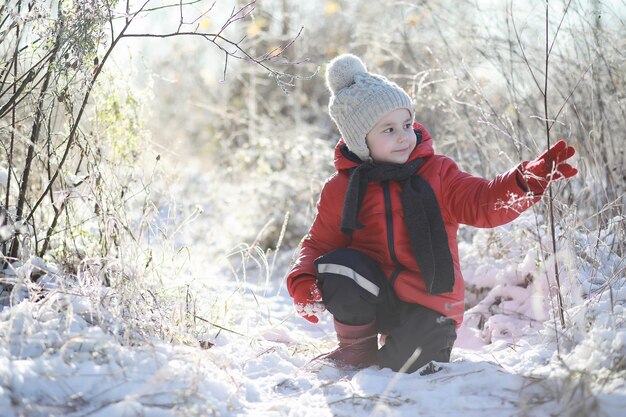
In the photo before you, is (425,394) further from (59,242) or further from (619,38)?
(619,38)

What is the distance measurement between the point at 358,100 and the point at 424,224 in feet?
1.91

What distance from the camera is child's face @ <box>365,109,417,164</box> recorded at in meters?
2.62

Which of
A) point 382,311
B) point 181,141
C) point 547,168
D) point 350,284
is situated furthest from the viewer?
point 181,141

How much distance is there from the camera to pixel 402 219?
101 inches

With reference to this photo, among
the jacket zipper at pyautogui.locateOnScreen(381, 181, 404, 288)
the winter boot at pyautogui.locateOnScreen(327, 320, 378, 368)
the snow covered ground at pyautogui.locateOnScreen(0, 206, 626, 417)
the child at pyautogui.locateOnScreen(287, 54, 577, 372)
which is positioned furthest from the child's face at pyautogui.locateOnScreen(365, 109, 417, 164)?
the snow covered ground at pyautogui.locateOnScreen(0, 206, 626, 417)

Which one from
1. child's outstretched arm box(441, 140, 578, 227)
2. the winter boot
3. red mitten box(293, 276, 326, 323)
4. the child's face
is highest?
the child's face

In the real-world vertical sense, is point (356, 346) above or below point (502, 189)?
A: below

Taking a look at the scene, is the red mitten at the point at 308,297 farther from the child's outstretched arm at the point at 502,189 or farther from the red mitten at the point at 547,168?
the red mitten at the point at 547,168

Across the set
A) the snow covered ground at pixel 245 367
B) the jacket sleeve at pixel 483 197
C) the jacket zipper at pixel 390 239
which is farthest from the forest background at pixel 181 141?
the jacket zipper at pixel 390 239

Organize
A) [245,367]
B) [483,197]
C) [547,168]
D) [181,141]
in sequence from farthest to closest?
1. [181,141]
2. [483,197]
3. [245,367]
4. [547,168]

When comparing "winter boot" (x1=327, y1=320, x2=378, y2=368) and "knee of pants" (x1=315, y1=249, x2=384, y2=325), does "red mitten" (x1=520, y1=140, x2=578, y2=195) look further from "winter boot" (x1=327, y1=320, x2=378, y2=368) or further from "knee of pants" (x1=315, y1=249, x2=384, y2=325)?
"winter boot" (x1=327, y1=320, x2=378, y2=368)

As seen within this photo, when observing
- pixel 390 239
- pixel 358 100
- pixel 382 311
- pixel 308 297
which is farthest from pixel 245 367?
pixel 358 100

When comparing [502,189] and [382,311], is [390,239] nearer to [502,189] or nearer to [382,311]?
[382,311]

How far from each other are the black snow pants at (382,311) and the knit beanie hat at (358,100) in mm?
473
